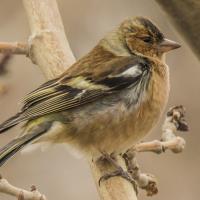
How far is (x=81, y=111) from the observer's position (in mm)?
4137

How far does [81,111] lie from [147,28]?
2.92 feet

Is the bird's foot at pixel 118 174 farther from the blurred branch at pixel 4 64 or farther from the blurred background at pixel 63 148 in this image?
the blurred background at pixel 63 148

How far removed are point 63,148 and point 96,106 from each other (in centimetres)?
203

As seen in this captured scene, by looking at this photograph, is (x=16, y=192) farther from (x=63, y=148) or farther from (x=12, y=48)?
(x=63, y=148)

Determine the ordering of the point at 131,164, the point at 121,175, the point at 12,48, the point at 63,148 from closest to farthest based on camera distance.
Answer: the point at 121,175 → the point at 131,164 → the point at 12,48 → the point at 63,148

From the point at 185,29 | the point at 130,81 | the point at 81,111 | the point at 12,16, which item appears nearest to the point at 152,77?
the point at 130,81

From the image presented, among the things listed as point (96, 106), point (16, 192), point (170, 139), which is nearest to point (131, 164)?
point (170, 139)

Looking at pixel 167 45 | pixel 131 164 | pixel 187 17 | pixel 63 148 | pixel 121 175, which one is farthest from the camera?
pixel 63 148

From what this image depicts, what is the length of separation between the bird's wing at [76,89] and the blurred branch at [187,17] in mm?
1416

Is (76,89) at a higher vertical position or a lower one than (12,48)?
lower

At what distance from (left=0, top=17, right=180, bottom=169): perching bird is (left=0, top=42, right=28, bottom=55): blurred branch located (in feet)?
0.89

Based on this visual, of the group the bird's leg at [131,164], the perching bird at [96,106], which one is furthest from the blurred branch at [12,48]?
the bird's leg at [131,164]

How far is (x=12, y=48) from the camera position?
13.5 feet

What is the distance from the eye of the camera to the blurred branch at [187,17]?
2684 millimetres
